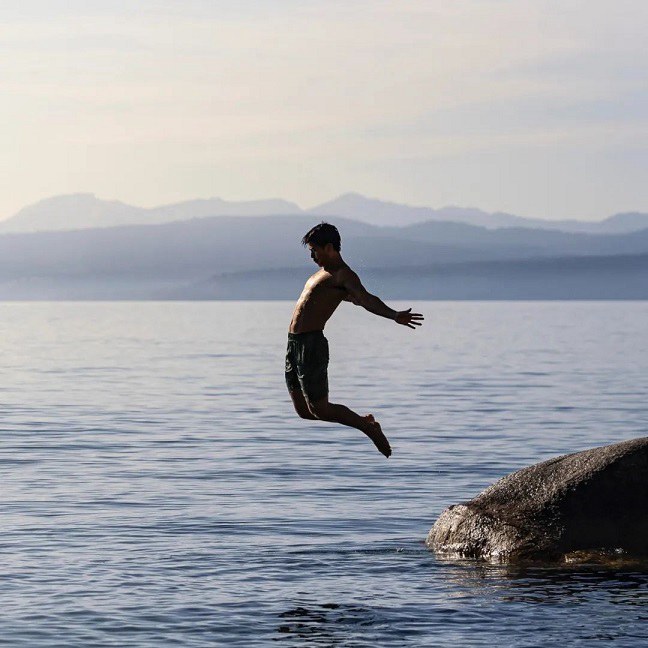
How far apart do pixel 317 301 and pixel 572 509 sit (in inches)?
141

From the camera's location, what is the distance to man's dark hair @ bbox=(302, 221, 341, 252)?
15531mm

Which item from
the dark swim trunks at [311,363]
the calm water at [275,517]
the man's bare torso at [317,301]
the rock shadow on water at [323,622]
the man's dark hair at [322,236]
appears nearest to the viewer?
the rock shadow on water at [323,622]

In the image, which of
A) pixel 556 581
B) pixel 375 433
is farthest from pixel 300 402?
pixel 556 581

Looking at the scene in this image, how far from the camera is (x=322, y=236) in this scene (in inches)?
613

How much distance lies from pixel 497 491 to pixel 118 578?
14.2ft

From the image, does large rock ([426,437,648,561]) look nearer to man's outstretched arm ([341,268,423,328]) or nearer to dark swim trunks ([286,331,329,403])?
dark swim trunks ([286,331,329,403])

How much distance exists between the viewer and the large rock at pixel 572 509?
54.1ft

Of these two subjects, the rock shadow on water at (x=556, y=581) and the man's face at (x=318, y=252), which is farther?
the man's face at (x=318, y=252)

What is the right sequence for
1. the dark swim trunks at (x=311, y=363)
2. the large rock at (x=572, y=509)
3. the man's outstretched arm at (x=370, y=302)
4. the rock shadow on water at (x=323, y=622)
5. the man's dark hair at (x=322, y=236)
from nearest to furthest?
the rock shadow on water at (x=323, y=622) < the man's outstretched arm at (x=370, y=302) < the man's dark hair at (x=322, y=236) < the dark swim trunks at (x=311, y=363) < the large rock at (x=572, y=509)

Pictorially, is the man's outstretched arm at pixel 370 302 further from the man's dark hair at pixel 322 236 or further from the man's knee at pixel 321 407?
the man's knee at pixel 321 407

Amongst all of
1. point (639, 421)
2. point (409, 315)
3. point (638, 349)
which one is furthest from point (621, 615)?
point (638, 349)

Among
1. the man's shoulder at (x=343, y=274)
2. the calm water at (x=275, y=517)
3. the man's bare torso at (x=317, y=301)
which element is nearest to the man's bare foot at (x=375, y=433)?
the man's bare torso at (x=317, y=301)

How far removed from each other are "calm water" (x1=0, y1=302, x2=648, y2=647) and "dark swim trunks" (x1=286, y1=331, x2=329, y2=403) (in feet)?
6.53

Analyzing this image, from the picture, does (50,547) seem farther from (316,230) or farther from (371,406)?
(371,406)
